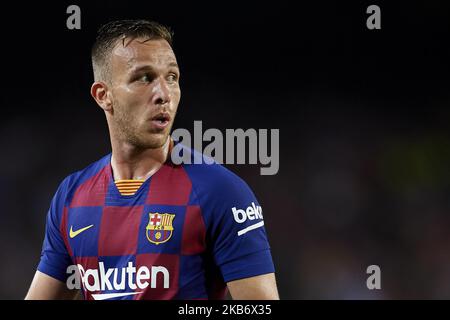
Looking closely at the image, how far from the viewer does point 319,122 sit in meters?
5.71

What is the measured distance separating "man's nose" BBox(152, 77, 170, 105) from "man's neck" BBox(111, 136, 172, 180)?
224mm

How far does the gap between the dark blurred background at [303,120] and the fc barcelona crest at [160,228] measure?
2789mm

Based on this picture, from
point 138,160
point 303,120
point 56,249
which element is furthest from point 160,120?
point 303,120

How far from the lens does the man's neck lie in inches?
109

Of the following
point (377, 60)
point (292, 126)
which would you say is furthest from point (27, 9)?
point (377, 60)

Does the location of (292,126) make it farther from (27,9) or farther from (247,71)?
(27,9)

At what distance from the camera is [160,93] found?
2625 millimetres

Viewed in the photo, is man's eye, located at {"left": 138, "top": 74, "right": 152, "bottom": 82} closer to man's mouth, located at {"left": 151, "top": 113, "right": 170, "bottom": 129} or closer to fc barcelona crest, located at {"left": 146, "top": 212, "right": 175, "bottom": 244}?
man's mouth, located at {"left": 151, "top": 113, "right": 170, "bottom": 129}

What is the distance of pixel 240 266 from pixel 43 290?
96cm

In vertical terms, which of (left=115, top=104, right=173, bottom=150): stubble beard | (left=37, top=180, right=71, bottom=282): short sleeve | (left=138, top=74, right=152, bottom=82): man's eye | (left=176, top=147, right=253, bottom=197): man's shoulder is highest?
(left=138, top=74, right=152, bottom=82): man's eye

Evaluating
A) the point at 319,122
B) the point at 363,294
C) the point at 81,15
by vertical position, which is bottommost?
the point at 363,294

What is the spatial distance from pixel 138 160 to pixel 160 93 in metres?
0.34

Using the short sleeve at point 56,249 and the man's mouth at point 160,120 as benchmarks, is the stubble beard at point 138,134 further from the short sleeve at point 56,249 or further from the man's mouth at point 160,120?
the short sleeve at point 56,249

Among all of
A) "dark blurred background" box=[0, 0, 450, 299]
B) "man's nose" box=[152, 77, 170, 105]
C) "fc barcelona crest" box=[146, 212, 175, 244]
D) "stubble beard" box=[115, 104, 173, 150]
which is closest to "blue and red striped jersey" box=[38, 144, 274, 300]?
"fc barcelona crest" box=[146, 212, 175, 244]
